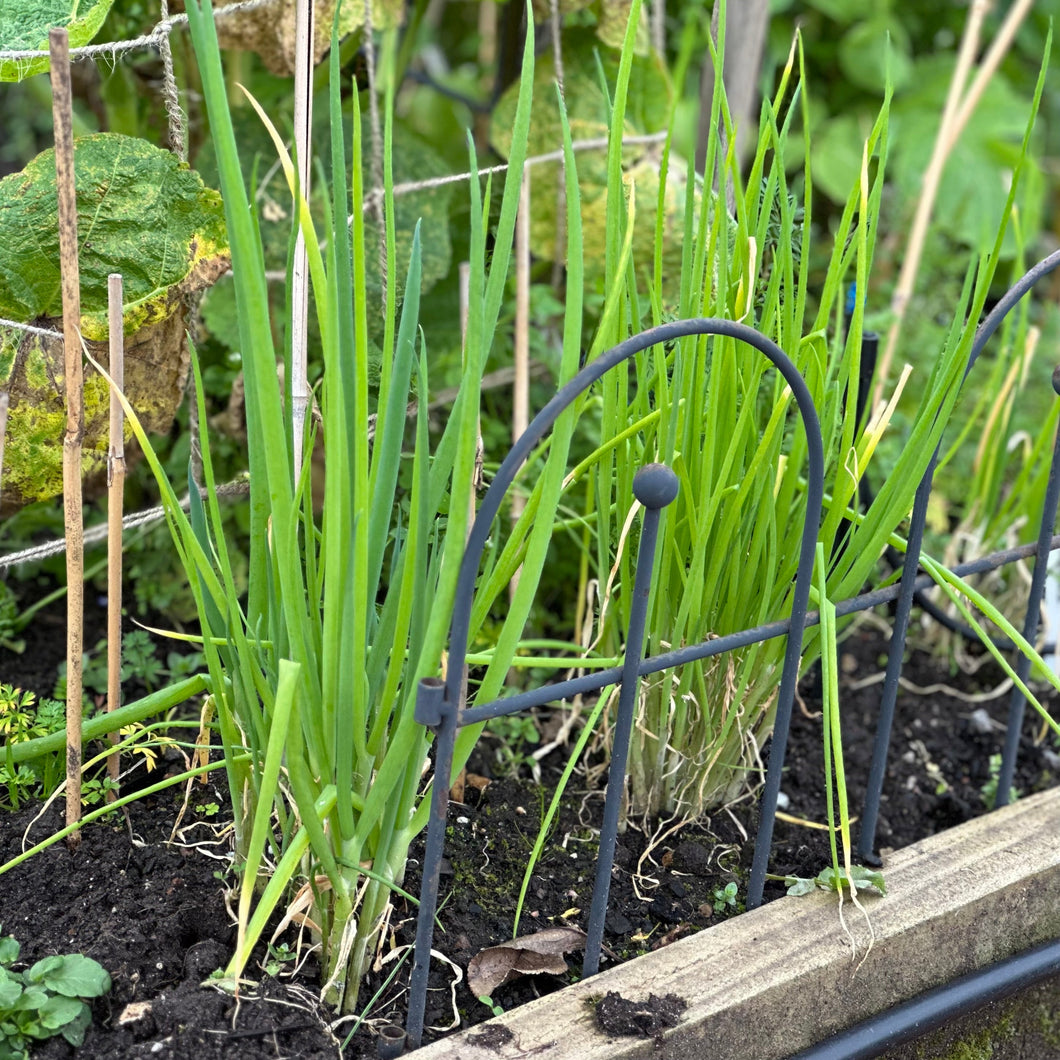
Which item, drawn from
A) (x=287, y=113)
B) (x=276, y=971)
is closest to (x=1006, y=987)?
(x=276, y=971)

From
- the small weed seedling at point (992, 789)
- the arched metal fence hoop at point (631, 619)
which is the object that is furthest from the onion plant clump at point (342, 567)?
the small weed seedling at point (992, 789)

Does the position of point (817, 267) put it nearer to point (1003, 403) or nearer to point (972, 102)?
point (972, 102)

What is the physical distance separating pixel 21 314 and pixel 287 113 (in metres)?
0.72

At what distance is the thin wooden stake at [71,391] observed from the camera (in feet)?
3.21

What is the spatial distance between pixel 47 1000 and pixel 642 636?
638 mm

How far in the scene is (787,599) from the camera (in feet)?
4.46

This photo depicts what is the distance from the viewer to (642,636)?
3.56 feet

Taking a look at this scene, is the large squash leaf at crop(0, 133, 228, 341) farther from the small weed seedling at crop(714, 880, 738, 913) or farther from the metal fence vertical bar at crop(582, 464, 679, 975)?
the small weed seedling at crop(714, 880, 738, 913)

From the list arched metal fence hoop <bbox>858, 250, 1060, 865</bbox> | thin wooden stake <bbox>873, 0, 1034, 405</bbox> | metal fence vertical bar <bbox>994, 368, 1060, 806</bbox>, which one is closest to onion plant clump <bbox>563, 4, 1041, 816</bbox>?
arched metal fence hoop <bbox>858, 250, 1060, 865</bbox>

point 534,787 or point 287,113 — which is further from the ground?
point 287,113

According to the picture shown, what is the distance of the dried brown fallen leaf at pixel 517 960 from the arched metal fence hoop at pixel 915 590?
0.42 m

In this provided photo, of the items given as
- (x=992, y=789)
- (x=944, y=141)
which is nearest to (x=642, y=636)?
(x=992, y=789)

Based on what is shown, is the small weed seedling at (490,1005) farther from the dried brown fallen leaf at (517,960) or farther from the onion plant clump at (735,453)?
the onion plant clump at (735,453)

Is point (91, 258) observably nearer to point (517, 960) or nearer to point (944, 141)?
point (517, 960)
